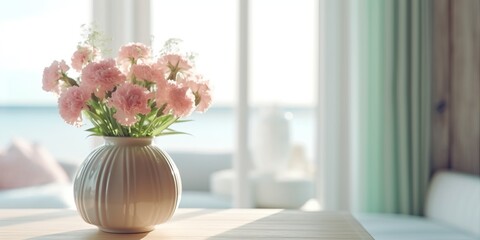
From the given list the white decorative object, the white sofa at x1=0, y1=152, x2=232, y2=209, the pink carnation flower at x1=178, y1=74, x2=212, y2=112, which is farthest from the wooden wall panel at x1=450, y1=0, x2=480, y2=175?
the pink carnation flower at x1=178, y1=74, x2=212, y2=112

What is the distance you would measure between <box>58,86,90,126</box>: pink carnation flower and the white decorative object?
6.70 feet

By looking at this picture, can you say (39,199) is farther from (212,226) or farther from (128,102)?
(128,102)

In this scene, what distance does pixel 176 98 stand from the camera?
1546 millimetres

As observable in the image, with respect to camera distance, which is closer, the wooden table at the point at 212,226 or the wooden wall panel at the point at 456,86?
the wooden table at the point at 212,226

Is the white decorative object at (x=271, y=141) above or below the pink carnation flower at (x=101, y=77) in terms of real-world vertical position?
below

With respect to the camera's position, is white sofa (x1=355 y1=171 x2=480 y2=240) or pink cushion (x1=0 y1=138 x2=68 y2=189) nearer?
white sofa (x1=355 y1=171 x2=480 y2=240)

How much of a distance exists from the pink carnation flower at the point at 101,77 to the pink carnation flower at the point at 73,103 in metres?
0.03

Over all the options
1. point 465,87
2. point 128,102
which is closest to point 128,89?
point 128,102

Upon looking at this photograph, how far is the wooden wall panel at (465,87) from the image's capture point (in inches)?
122

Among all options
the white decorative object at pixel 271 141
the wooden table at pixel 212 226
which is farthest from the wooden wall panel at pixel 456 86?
the wooden table at pixel 212 226

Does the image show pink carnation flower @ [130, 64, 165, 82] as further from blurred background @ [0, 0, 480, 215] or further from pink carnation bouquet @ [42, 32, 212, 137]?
blurred background @ [0, 0, 480, 215]

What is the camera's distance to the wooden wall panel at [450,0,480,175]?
3090 mm

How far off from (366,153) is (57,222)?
6.22 ft

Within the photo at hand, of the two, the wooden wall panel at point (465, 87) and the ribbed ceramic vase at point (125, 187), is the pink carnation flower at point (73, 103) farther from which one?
the wooden wall panel at point (465, 87)
